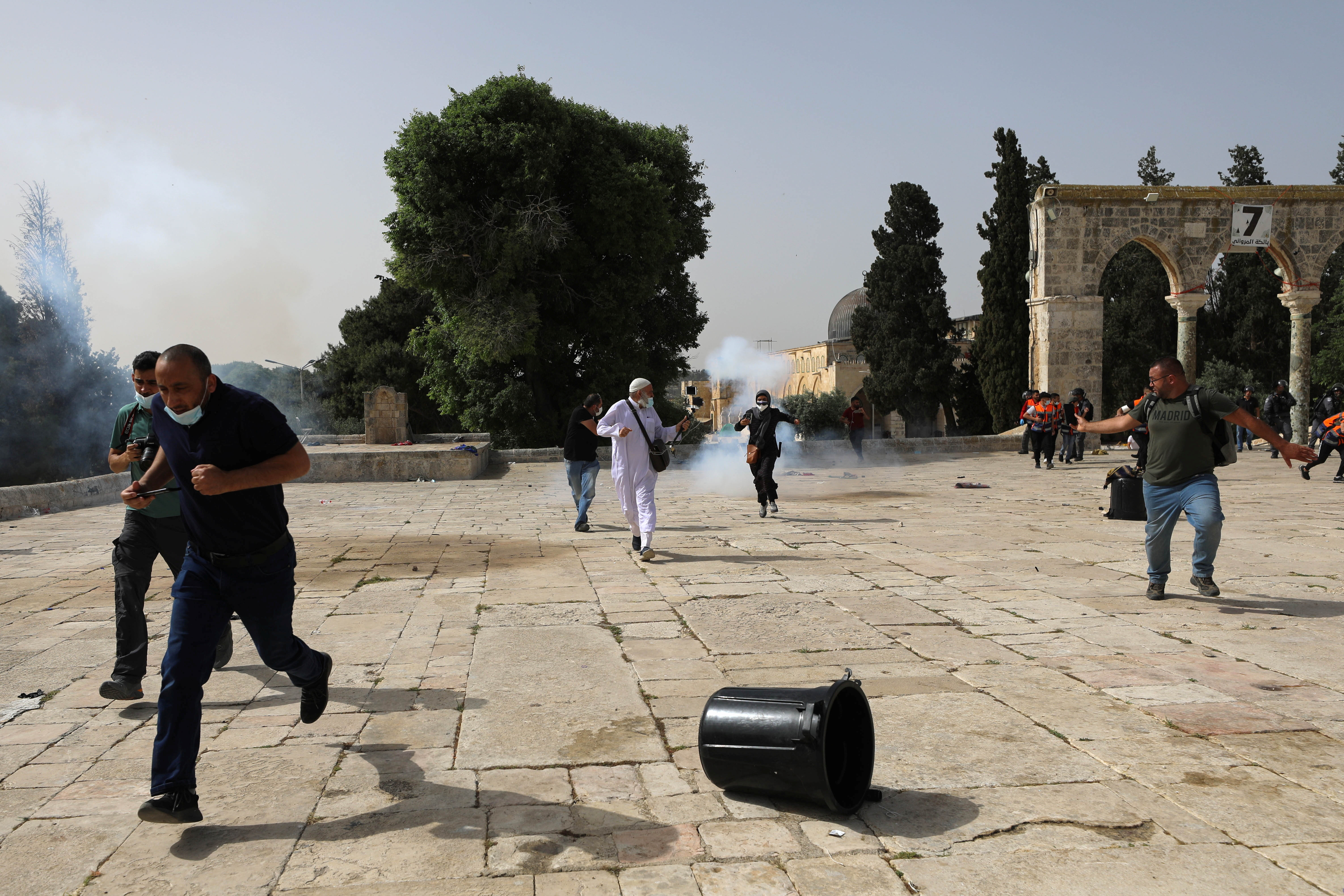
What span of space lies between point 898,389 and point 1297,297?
1699 cm

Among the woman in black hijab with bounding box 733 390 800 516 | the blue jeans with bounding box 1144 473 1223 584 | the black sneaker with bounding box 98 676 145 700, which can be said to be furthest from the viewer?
the woman in black hijab with bounding box 733 390 800 516

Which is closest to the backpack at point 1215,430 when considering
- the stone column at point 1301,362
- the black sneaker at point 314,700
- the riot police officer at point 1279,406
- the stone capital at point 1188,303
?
the black sneaker at point 314,700

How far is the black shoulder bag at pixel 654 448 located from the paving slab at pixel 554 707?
3.16 metres

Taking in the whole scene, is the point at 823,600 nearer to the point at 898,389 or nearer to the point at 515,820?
the point at 515,820

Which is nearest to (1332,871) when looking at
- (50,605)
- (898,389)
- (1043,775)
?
(1043,775)

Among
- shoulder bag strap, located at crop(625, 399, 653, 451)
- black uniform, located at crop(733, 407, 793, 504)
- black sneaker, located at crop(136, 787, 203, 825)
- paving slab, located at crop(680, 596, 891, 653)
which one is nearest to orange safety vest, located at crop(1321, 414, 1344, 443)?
black uniform, located at crop(733, 407, 793, 504)

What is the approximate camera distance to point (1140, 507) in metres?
9.71

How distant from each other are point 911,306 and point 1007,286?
6.08 metres

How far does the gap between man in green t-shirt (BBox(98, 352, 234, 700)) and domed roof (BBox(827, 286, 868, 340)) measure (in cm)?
5983

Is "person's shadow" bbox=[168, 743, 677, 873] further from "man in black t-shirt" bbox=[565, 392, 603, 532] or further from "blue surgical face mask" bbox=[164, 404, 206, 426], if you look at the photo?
"man in black t-shirt" bbox=[565, 392, 603, 532]

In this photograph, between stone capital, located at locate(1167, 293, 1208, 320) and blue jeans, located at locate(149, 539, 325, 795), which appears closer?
blue jeans, located at locate(149, 539, 325, 795)

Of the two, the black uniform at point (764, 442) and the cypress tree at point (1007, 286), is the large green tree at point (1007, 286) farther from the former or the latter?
the black uniform at point (764, 442)

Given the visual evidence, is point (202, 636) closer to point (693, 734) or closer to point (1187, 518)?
point (693, 734)

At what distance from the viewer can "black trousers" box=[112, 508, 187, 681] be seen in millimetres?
4512
